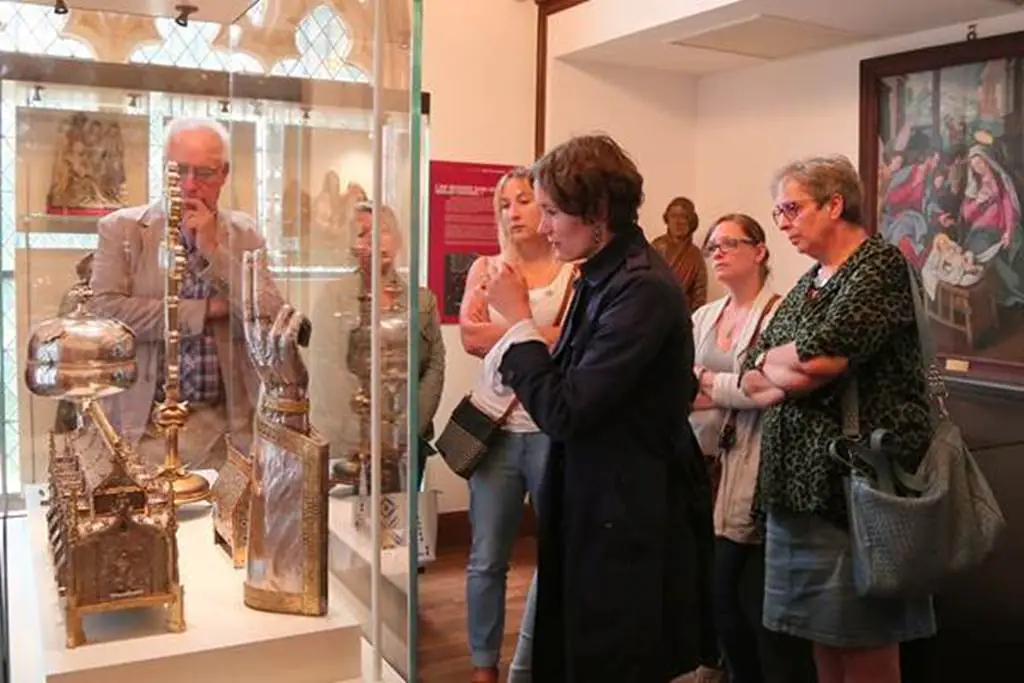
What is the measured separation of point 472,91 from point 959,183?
5.98ft

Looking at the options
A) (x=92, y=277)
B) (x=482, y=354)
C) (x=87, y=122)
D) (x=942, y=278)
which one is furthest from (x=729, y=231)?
(x=87, y=122)

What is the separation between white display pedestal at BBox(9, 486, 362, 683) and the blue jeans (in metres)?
1.07

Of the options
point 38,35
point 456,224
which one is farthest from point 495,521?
point 456,224

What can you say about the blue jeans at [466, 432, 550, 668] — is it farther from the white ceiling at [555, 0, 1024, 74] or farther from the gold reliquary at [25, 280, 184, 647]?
the white ceiling at [555, 0, 1024, 74]

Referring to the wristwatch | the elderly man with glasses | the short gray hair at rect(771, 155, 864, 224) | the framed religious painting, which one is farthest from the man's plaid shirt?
the framed religious painting

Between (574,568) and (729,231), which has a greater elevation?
(729,231)

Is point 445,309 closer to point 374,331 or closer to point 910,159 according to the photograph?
point 910,159

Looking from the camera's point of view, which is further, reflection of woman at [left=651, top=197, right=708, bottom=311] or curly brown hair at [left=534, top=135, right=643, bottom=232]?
reflection of woman at [left=651, top=197, right=708, bottom=311]

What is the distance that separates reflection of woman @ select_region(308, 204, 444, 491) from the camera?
1221mm

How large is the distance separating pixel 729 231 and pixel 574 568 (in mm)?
1264

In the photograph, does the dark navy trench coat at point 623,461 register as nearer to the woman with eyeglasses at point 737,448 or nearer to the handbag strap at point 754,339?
the woman with eyeglasses at point 737,448

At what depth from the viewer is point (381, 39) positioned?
1.24 meters

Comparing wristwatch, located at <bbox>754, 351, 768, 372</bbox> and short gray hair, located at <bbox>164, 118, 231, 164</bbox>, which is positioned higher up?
short gray hair, located at <bbox>164, 118, 231, 164</bbox>

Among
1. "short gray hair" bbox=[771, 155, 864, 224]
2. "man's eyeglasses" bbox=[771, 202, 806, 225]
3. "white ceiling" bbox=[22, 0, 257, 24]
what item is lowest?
"man's eyeglasses" bbox=[771, 202, 806, 225]
